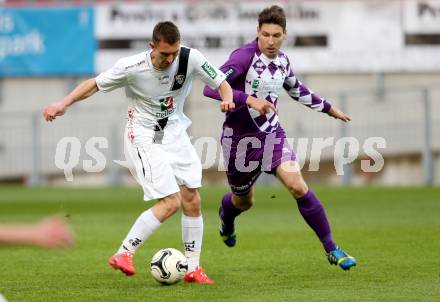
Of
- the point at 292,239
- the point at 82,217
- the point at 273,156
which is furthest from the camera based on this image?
the point at 82,217

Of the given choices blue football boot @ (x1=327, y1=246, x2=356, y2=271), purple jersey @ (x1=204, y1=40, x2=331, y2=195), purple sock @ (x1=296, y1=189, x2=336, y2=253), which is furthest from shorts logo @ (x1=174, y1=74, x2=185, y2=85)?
blue football boot @ (x1=327, y1=246, x2=356, y2=271)

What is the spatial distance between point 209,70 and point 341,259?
78.6 inches

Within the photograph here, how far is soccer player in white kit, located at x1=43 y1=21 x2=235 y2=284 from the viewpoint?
911 cm

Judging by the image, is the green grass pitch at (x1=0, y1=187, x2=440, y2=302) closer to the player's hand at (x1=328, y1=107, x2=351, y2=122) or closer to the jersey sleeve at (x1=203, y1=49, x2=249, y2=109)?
the player's hand at (x1=328, y1=107, x2=351, y2=122)

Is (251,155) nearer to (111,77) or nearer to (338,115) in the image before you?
(338,115)

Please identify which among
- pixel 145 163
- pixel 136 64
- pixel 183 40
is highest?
pixel 183 40

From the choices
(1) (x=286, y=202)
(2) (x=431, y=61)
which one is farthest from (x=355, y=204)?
(2) (x=431, y=61)

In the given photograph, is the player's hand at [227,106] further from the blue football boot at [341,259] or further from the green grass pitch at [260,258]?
the blue football boot at [341,259]

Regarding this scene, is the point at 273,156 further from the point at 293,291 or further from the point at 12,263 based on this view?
the point at 12,263

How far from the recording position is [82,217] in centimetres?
1677

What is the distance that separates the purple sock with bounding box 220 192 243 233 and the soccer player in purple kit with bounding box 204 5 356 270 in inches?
15.2

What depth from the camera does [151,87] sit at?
30.4 feet

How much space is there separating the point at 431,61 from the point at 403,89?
1618 mm

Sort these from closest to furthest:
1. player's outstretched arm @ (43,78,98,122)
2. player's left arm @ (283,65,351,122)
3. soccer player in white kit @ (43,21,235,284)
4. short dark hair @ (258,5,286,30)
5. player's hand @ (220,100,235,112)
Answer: player's outstretched arm @ (43,78,98,122), player's hand @ (220,100,235,112), soccer player in white kit @ (43,21,235,284), short dark hair @ (258,5,286,30), player's left arm @ (283,65,351,122)
